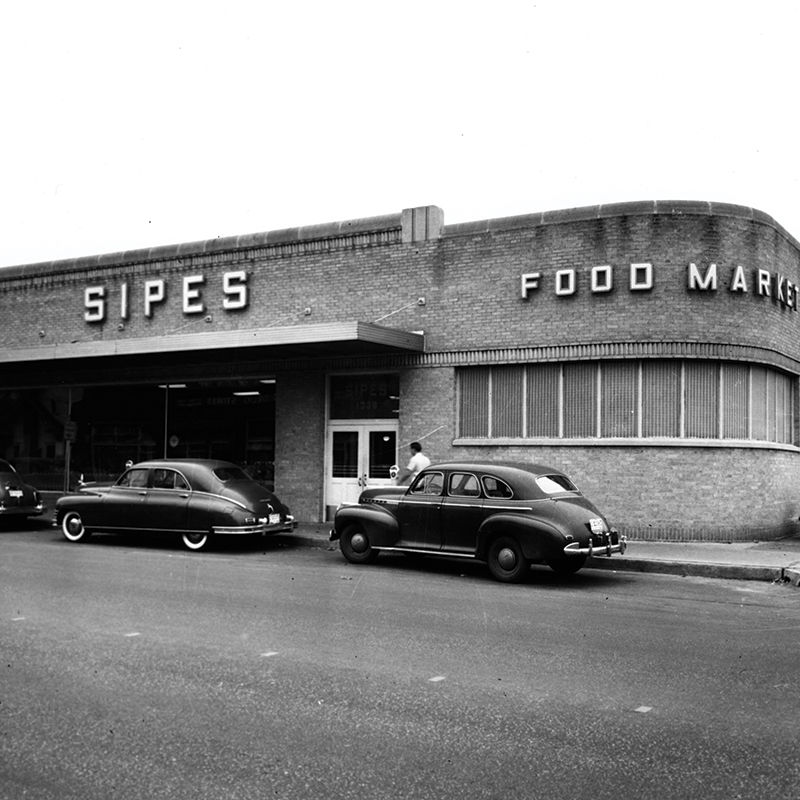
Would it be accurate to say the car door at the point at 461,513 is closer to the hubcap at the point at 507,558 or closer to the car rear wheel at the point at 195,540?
the hubcap at the point at 507,558

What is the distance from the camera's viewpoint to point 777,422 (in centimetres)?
1795

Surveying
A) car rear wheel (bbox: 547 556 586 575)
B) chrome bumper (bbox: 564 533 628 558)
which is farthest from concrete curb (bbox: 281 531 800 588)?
chrome bumper (bbox: 564 533 628 558)

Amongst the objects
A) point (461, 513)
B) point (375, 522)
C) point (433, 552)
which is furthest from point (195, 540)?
point (461, 513)

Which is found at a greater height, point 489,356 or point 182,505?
point 489,356

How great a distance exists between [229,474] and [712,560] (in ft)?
25.8

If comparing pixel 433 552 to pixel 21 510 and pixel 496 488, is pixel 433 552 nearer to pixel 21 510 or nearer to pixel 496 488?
pixel 496 488

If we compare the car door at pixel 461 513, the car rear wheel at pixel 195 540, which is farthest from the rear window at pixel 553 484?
the car rear wheel at pixel 195 540

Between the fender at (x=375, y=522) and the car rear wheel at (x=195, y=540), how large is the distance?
266 centimetres

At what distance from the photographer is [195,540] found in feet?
49.8

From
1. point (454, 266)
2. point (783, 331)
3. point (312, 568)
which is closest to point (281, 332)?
point (454, 266)

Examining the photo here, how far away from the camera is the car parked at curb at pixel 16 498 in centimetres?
1823

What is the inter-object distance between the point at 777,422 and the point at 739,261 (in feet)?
11.4

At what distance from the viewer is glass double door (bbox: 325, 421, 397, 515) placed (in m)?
18.8

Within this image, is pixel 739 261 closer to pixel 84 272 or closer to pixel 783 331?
pixel 783 331
